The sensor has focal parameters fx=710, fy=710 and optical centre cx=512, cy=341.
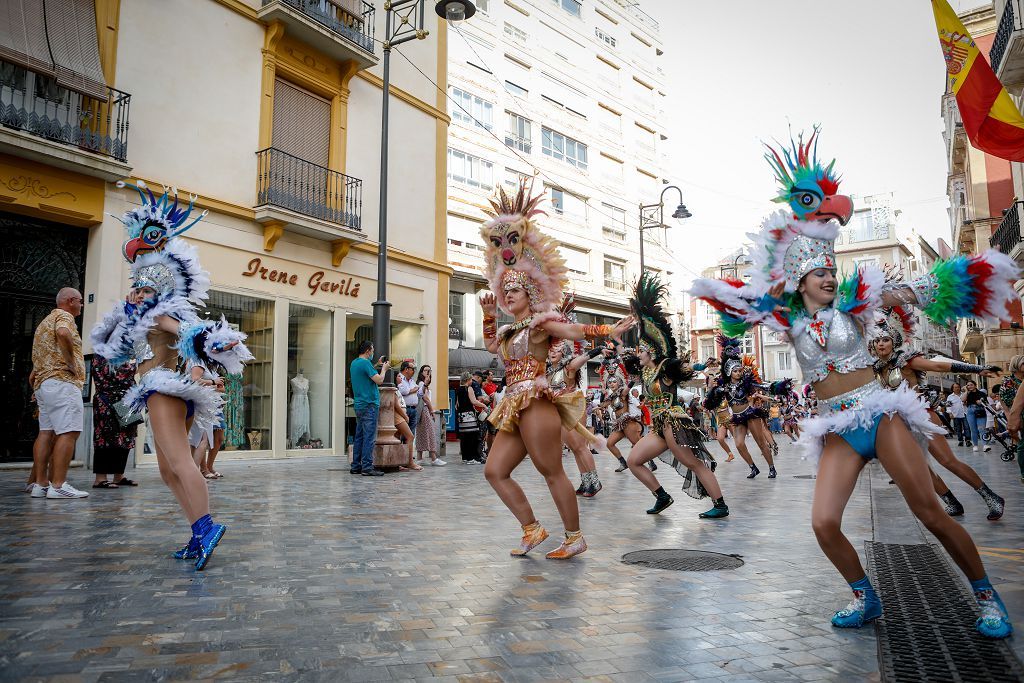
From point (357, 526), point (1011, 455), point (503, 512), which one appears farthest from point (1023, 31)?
point (357, 526)

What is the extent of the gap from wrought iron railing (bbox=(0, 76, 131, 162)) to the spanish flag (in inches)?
504

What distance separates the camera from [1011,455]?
1420 centimetres

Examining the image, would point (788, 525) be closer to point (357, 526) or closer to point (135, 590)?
point (357, 526)

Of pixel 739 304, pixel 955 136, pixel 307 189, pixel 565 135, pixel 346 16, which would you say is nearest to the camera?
pixel 739 304

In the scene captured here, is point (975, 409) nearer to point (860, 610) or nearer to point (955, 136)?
point (955, 136)

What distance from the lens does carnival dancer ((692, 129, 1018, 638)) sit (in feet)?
11.0

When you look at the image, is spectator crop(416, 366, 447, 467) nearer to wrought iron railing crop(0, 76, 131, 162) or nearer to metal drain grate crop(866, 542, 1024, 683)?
wrought iron railing crop(0, 76, 131, 162)

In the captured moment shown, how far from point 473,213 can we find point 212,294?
1583 cm

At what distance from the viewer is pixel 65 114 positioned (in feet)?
39.6

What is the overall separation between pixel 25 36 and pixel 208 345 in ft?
35.2

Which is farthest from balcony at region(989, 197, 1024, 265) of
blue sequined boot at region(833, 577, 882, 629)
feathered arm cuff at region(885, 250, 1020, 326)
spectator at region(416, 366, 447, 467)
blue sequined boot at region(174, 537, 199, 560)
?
blue sequined boot at region(174, 537, 199, 560)

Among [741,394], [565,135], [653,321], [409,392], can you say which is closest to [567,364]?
[653,321]

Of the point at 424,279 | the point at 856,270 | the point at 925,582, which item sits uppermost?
the point at 424,279

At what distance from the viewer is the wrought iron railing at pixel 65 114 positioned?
11500mm
